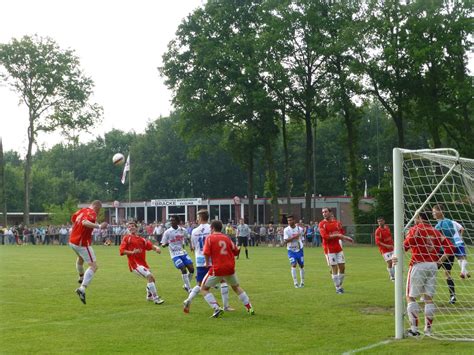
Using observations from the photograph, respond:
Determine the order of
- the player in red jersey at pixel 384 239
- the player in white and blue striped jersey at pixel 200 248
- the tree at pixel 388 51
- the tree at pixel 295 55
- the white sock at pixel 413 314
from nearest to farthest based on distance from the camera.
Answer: the white sock at pixel 413 314
the player in white and blue striped jersey at pixel 200 248
the player in red jersey at pixel 384 239
the tree at pixel 388 51
the tree at pixel 295 55

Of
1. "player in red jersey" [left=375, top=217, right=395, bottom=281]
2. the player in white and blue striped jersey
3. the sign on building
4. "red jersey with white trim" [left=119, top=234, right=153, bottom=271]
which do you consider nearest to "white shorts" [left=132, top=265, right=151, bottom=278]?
"red jersey with white trim" [left=119, top=234, right=153, bottom=271]

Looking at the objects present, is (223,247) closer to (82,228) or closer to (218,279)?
(218,279)

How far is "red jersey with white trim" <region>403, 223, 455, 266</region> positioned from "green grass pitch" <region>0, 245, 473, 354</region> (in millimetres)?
1350

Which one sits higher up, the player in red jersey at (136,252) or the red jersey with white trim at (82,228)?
the red jersey with white trim at (82,228)

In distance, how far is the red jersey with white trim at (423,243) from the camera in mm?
11359

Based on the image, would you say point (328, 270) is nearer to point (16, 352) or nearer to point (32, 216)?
point (16, 352)

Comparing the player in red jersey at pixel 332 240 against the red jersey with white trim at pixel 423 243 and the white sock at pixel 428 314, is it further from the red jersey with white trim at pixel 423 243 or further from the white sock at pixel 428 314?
the white sock at pixel 428 314

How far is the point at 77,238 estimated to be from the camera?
15.8 meters

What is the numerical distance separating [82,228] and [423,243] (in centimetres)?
777

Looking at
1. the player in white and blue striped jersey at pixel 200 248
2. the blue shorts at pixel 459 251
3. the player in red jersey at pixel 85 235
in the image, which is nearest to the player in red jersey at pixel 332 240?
the blue shorts at pixel 459 251

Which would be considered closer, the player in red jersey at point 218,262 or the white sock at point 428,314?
the white sock at point 428,314

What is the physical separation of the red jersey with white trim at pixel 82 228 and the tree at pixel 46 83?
48356 millimetres

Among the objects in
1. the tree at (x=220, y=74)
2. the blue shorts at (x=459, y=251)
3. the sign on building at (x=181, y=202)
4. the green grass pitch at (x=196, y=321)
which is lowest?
the green grass pitch at (x=196, y=321)

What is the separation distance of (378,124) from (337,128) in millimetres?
6758
